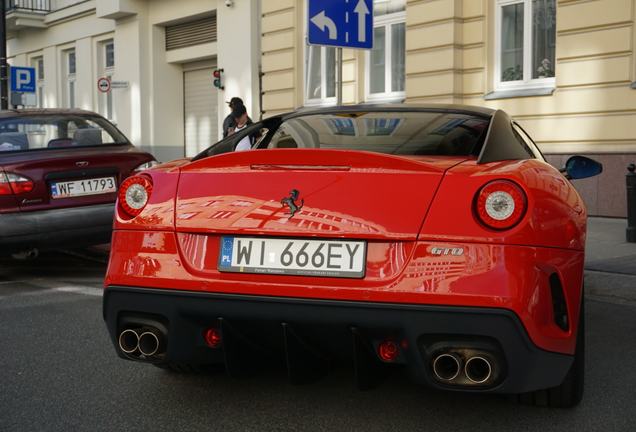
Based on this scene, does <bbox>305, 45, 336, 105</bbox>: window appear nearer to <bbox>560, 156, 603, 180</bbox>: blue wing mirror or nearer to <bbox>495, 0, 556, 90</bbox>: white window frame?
<bbox>495, 0, 556, 90</bbox>: white window frame

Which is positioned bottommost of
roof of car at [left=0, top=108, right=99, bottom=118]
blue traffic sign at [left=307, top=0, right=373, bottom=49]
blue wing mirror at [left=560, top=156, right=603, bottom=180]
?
blue wing mirror at [left=560, top=156, right=603, bottom=180]

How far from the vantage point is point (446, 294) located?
2.89 m

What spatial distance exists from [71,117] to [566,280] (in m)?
6.15

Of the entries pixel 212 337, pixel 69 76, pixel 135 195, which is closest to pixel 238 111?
pixel 135 195

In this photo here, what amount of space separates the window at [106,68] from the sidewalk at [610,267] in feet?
56.4

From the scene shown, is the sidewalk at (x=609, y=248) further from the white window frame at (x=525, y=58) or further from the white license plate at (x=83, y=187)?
the white license plate at (x=83, y=187)

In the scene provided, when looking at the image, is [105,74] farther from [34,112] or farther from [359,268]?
[359,268]

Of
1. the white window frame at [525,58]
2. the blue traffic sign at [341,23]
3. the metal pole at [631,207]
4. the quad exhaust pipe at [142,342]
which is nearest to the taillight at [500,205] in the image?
the quad exhaust pipe at [142,342]

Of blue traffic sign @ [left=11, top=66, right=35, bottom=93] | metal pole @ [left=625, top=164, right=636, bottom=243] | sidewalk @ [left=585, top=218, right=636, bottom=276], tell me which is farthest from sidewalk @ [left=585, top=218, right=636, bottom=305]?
blue traffic sign @ [left=11, top=66, right=35, bottom=93]

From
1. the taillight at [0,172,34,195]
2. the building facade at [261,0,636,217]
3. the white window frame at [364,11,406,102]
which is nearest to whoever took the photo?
the taillight at [0,172,34,195]

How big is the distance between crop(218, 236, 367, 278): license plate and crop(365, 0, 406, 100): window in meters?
12.0

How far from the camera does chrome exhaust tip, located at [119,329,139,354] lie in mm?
3375

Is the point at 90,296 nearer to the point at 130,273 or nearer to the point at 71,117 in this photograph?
the point at 71,117

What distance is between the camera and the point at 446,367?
9.84 feet
